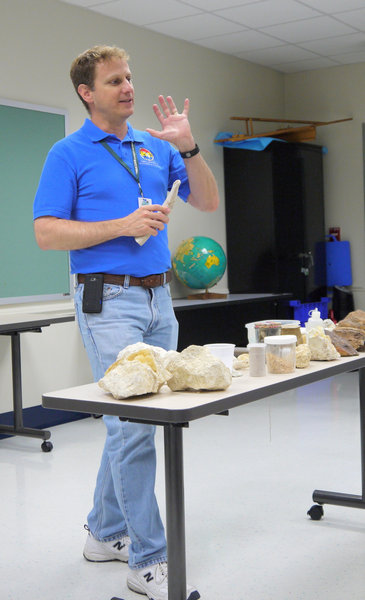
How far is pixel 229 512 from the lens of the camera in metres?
3.09

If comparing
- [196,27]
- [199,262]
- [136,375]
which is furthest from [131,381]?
[196,27]

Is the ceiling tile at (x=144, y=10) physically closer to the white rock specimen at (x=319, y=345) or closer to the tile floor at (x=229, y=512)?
the tile floor at (x=229, y=512)

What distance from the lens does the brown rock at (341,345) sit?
238cm

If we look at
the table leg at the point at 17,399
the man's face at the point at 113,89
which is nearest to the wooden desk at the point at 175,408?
the man's face at the point at 113,89

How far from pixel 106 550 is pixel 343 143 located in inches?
214

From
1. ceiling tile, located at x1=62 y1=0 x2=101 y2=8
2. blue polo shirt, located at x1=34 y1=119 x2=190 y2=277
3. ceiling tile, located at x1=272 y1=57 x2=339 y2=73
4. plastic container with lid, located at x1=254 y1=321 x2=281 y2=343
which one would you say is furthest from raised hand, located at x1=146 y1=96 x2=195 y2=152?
ceiling tile, located at x1=272 y1=57 x2=339 y2=73

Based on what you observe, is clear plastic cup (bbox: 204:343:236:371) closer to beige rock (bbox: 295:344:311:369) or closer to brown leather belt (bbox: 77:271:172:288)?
beige rock (bbox: 295:344:311:369)

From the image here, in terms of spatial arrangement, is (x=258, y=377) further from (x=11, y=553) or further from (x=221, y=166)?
(x=221, y=166)

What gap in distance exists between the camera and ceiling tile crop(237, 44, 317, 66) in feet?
21.6

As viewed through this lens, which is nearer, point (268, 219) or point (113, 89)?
point (113, 89)

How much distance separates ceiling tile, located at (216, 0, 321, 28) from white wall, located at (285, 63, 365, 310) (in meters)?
1.58

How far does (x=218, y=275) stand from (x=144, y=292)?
142 inches

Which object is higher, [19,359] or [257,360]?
[257,360]

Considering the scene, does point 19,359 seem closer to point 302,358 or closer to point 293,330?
point 293,330
